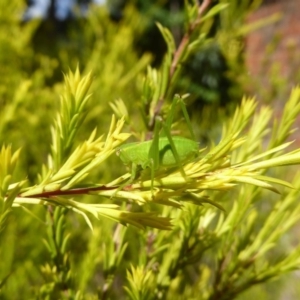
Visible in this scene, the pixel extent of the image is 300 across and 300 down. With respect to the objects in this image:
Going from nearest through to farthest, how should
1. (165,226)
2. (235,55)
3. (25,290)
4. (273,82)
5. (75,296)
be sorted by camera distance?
(165,226)
(75,296)
(25,290)
(235,55)
(273,82)

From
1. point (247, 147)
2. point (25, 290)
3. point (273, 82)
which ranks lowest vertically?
point (25, 290)

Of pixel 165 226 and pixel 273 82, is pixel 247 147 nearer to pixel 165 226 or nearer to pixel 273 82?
pixel 165 226

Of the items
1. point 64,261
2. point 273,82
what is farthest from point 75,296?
point 273,82

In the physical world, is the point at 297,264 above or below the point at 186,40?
below

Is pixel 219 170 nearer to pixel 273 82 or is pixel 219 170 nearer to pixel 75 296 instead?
pixel 75 296

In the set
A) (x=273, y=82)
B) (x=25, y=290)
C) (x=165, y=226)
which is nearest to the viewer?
(x=165, y=226)

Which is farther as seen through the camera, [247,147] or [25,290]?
[25,290]
